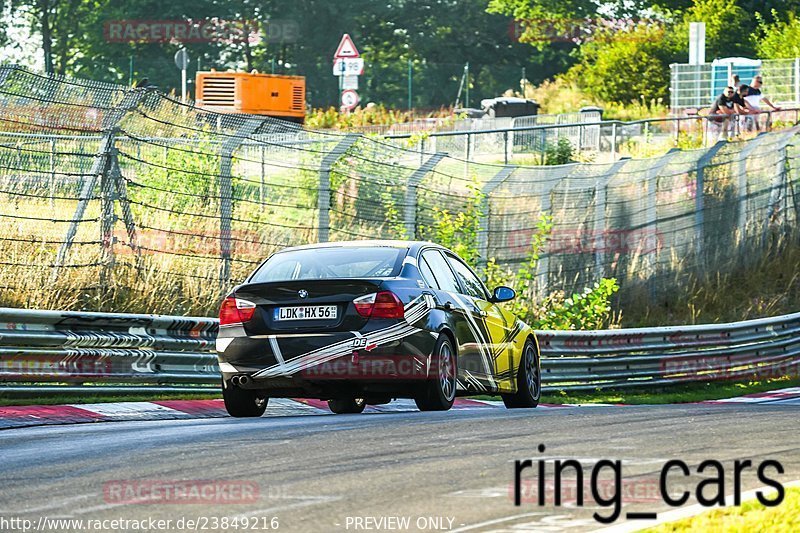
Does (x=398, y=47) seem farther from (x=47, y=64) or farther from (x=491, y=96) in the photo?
(x=47, y=64)

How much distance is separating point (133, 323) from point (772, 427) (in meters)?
5.75

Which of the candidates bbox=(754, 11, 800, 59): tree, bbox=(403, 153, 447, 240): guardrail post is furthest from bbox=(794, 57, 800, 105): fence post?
bbox=(403, 153, 447, 240): guardrail post

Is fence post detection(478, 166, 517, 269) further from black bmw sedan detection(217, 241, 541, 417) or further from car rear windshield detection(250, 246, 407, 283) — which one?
car rear windshield detection(250, 246, 407, 283)

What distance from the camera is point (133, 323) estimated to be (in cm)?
1402

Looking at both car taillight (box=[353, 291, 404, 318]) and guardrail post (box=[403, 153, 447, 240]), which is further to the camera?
guardrail post (box=[403, 153, 447, 240])

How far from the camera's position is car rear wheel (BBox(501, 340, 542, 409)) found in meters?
14.6

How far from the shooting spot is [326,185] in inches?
709

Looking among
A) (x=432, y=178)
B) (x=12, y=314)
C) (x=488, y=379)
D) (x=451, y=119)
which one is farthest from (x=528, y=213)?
(x=451, y=119)

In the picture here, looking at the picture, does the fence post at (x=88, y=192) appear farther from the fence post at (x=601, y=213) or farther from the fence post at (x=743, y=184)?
the fence post at (x=743, y=184)

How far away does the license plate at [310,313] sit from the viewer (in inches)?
461

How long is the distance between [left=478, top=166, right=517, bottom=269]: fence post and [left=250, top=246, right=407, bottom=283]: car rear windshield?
929cm

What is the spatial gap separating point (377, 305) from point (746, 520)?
5.28 m

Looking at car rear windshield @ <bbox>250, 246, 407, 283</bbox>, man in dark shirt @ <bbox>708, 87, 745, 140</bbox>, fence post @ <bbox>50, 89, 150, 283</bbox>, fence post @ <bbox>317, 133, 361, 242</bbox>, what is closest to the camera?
car rear windshield @ <bbox>250, 246, 407, 283</bbox>

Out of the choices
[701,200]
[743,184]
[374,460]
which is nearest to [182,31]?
[743,184]
